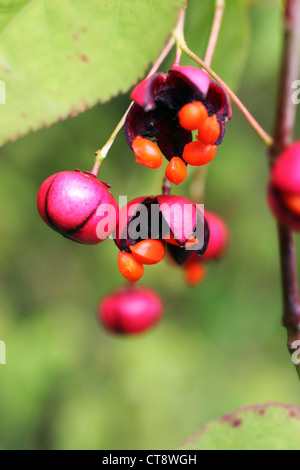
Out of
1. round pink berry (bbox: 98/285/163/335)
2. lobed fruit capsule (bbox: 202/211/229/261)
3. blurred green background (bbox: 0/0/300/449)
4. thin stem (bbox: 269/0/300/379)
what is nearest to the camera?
thin stem (bbox: 269/0/300/379)

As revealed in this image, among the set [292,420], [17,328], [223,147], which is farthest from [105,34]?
[17,328]

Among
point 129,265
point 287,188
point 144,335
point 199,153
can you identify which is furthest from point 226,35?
point 144,335

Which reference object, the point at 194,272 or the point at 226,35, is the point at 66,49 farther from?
the point at 194,272

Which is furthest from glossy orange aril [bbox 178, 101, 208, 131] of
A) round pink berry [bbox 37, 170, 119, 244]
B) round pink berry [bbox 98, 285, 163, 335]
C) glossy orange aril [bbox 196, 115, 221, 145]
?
round pink berry [bbox 98, 285, 163, 335]

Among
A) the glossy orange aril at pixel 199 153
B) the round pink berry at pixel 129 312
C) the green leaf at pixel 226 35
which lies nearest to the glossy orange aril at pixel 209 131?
the glossy orange aril at pixel 199 153

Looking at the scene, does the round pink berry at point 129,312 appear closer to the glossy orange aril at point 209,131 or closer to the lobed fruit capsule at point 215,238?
the lobed fruit capsule at point 215,238

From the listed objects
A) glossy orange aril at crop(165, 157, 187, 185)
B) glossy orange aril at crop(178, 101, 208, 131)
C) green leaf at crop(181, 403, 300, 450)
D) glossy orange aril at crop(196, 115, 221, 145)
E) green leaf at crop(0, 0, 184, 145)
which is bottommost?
green leaf at crop(181, 403, 300, 450)

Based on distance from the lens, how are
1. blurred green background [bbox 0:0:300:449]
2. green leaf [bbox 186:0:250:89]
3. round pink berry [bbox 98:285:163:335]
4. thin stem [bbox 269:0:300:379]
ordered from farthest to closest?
blurred green background [bbox 0:0:300:449] < round pink berry [bbox 98:285:163:335] < green leaf [bbox 186:0:250:89] < thin stem [bbox 269:0:300:379]

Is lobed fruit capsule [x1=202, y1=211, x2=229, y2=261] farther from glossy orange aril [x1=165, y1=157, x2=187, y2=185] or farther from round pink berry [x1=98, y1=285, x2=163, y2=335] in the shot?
glossy orange aril [x1=165, y1=157, x2=187, y2=185]
